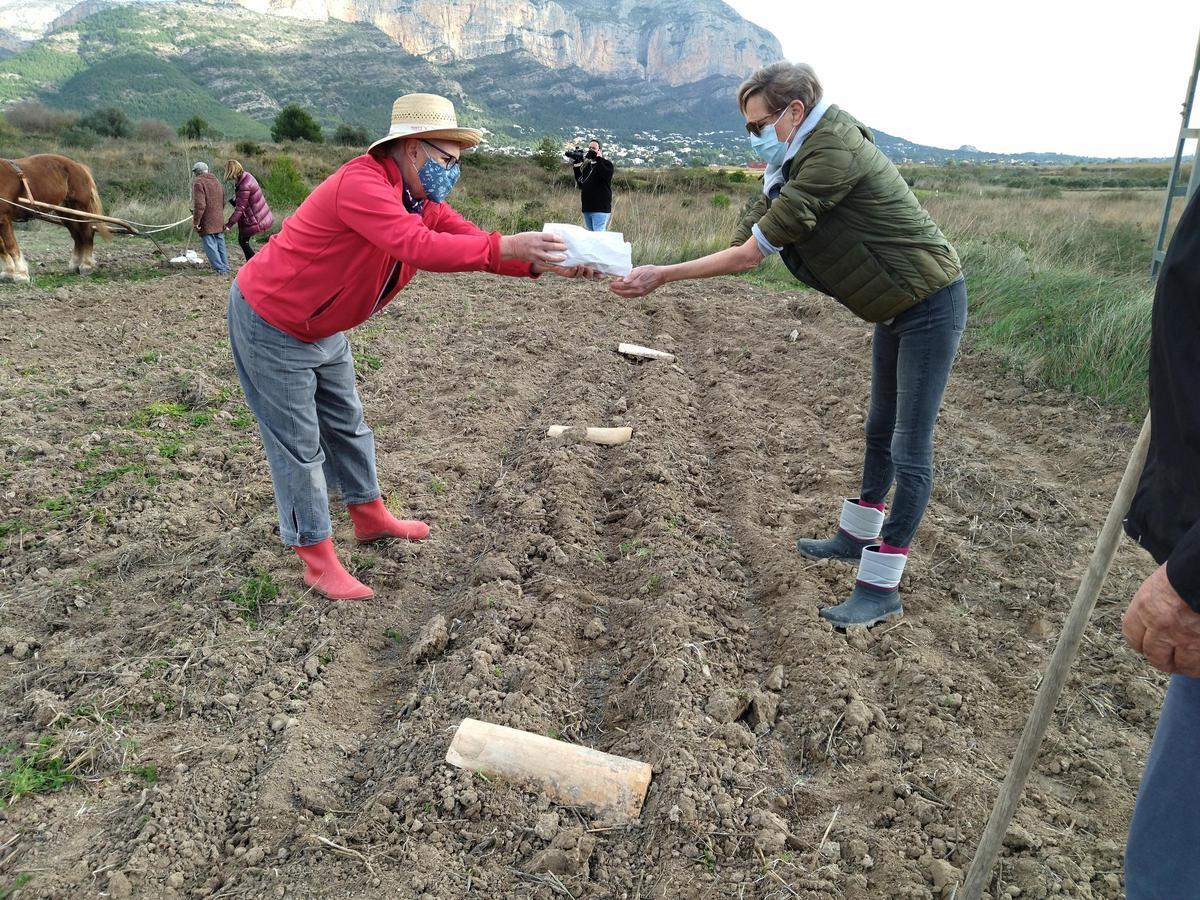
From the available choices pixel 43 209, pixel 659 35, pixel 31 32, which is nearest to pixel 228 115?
pixel 43 209

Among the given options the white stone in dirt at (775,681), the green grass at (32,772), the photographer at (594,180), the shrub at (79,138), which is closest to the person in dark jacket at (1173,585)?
the white stone in dirt at (775,681)

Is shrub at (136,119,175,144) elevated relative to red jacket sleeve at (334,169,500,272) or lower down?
lower down

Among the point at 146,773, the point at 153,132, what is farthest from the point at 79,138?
the point at 146,773

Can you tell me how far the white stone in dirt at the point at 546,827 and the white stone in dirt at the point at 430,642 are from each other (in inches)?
37.9

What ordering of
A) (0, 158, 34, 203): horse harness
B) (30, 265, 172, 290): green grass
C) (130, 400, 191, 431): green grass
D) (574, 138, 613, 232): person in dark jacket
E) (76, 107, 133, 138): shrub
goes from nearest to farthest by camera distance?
(130, 400, 191, 431): green grass, (0, 158, 34, 203): horse harness, (30, 265, 172, 290): green grass, (574, 138, 613, 232): person in dark jacket, (76, 107, 133, 138): shrub

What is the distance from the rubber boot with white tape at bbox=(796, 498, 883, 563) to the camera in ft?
11.9

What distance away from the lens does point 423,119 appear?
2.74 m

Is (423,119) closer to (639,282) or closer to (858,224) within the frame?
(639,282)

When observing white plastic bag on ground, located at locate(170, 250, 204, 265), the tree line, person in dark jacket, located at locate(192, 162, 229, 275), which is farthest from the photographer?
the tree line

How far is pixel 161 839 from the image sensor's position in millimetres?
2176

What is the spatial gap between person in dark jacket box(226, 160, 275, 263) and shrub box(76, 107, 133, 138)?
27971 millimetres

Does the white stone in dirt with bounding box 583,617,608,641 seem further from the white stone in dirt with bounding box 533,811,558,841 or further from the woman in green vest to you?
the woman in green vest

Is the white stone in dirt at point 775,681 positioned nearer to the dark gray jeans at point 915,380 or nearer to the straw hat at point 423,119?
the dark gray jeans at point 915,380

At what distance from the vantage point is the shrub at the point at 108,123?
32406 mm
